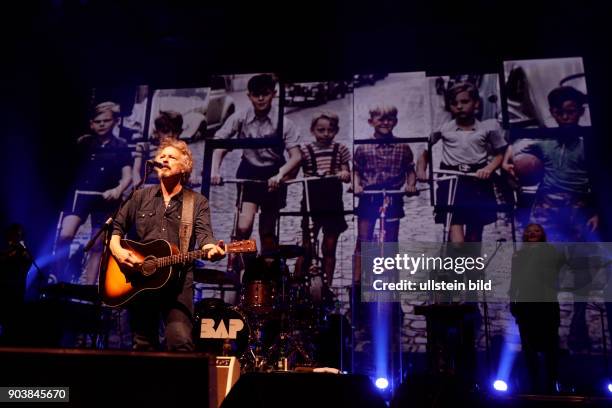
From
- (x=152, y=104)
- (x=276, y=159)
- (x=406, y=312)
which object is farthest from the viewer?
(x=152, y=104)

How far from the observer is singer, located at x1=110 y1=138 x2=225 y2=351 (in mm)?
3023

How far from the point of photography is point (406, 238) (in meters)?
7.08

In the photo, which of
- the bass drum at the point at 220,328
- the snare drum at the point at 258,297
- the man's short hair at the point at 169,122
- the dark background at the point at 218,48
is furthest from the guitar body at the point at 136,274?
the dark background at the point at 218,48

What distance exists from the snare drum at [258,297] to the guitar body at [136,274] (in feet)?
8.53

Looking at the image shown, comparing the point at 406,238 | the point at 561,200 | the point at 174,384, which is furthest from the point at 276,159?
the point at 174,384

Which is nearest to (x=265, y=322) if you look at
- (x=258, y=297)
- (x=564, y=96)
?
(x=258, y=297)

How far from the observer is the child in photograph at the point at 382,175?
718cm

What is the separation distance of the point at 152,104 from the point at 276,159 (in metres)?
2.32

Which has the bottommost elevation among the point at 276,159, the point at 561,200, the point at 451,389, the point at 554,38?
the point at 451,389

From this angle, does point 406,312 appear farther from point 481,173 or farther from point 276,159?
point 276,159

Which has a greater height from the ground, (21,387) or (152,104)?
(152,104)

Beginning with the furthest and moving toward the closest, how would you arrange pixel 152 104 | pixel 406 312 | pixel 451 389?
pixel 152 104 < pixel 406 312 < pixel 451 389
